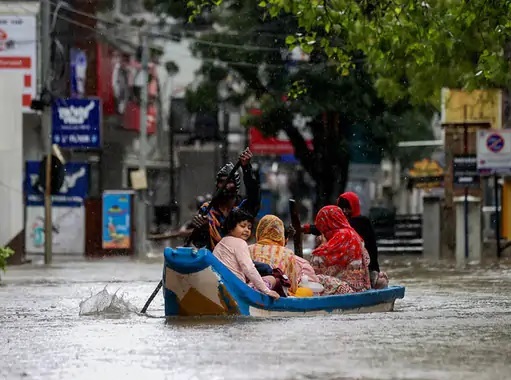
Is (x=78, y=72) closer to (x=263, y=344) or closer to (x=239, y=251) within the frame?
(x=239, y=251)

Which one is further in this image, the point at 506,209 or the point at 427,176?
the point at 427,176

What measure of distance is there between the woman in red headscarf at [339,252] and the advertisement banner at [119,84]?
38637 millimetres

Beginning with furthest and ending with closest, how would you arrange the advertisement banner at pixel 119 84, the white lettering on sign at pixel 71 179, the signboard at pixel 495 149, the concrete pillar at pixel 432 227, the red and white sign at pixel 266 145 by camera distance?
the red and white sign at pixel 266 145, the advertisement banner at pixel 119 84, the white lettering on sign at pixel 71 179, the concrete pillar at pixel 432 227, the signboard at pixel 495 149

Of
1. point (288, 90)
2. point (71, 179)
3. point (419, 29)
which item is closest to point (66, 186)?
point (71, 179)

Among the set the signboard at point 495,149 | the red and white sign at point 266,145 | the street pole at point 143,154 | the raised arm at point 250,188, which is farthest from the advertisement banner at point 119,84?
the raised arm at point 250,188

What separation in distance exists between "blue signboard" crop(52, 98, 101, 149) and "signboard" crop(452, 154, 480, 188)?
1084 cm

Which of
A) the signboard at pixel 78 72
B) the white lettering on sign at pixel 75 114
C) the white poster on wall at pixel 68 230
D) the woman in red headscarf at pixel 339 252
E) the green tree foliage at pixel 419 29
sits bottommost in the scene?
the white poster on wall at pixel 68 230

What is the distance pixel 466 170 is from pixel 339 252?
21.1 metres

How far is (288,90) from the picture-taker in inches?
1893

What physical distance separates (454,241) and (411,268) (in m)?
8.98

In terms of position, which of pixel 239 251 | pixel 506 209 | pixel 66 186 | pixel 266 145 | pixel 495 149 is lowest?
pixel 506 209

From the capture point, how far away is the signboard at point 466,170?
125 feet

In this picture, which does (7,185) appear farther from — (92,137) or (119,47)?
(119,47)

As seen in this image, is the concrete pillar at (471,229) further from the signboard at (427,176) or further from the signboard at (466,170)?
the signboard at (427,176)
